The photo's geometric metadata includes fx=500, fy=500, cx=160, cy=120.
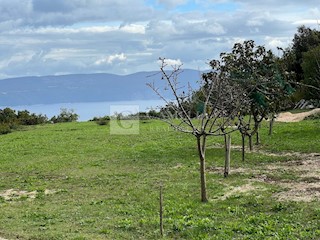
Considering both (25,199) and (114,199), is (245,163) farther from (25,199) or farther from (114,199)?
(25,199)

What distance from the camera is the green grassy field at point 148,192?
10086 mm

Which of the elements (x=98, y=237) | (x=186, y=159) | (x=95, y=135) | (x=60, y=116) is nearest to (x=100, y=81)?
(x=60, y=116)

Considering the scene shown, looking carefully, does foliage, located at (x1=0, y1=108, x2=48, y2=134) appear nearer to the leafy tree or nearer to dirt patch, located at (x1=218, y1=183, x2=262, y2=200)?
the leafy tree

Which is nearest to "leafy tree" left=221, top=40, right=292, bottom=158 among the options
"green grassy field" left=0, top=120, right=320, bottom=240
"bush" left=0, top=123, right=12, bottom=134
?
"green grassy field" left=0, top=120, right=320, bottom=240

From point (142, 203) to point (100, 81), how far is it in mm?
160752

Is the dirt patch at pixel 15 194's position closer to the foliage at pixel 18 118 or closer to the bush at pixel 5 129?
the bush at pixel 5 129

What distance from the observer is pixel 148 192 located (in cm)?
1426

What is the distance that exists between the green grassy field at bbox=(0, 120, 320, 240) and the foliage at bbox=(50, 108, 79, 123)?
23.5 meters

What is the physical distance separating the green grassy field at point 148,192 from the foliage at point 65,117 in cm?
2351

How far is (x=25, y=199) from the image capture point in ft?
46.8

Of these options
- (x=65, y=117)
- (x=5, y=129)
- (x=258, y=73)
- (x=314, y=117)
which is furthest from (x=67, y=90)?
(x=258, y=73)

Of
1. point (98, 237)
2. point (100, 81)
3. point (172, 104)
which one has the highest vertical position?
point (100, 81)

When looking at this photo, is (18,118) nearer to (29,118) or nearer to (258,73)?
(29,118)

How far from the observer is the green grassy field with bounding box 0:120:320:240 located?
33.1 feet
